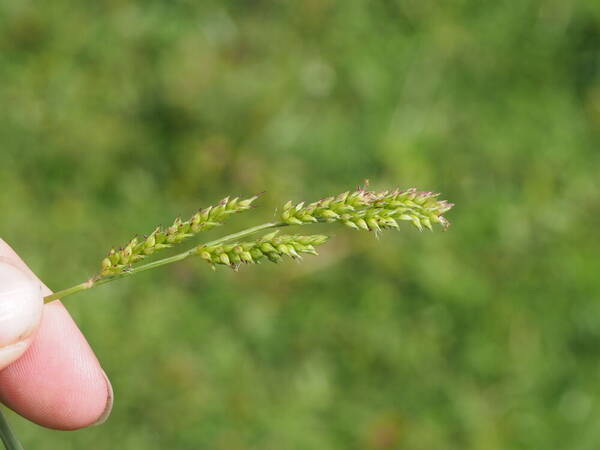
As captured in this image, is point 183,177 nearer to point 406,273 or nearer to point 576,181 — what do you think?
point 406,273

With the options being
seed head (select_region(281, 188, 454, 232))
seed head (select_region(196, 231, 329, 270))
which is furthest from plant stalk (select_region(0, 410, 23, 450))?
seed head (select_region(281, 188, 454, 232))

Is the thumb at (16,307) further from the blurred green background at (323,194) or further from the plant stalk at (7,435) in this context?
the blurred green background at (323,194)

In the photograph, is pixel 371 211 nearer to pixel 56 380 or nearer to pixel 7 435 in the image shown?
pixel 7 435

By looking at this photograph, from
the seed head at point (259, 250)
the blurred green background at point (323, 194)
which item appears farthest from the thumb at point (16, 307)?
the blurred green background at point (323, 194)

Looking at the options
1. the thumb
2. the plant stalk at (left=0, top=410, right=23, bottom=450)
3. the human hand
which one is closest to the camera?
the plant stalk at (left=0, top=410, right=23, bottom=450)

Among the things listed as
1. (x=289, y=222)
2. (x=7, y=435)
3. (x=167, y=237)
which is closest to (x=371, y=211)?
(x=289, y=222)

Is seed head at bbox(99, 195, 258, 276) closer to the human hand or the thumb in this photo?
the thumb
